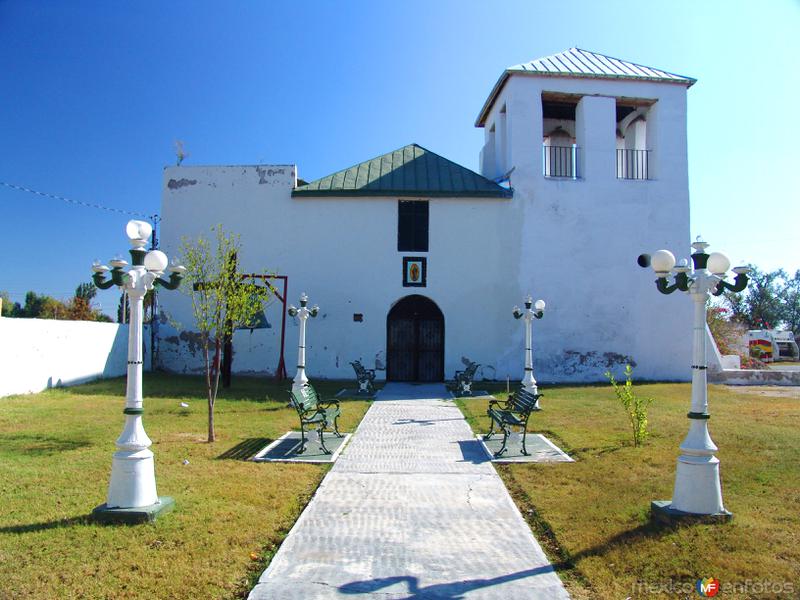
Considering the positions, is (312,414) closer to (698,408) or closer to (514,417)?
(514,417)

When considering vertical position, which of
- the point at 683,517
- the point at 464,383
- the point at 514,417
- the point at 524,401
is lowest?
the point at 683,517

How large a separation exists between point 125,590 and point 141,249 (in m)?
3.68

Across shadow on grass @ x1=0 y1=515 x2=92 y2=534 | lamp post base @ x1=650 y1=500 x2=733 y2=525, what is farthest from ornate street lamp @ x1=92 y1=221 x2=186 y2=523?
lamp post base @ x1=650 y1=500 x2=733 y2=525

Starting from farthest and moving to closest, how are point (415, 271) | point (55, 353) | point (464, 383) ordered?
point (415, 271)
point (464, 383)
point (55, 353)

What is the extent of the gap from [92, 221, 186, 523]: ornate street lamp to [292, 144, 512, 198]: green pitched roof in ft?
47.7

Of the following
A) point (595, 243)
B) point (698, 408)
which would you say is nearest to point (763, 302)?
point (595, 243)

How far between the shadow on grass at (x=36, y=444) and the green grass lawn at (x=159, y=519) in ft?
0.06

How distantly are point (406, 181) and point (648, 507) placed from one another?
1655 centimetres

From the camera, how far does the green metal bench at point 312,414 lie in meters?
9.41

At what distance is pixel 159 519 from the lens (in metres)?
5.93

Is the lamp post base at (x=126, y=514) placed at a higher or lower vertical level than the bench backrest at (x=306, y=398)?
lower

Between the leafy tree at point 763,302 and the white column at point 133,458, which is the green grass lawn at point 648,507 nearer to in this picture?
the white column at point 133,458

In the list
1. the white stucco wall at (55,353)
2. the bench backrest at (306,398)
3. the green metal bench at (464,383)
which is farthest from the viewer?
the green metal bench at (464,383)

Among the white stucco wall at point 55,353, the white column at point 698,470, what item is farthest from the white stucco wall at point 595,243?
the white column at point 698,470
